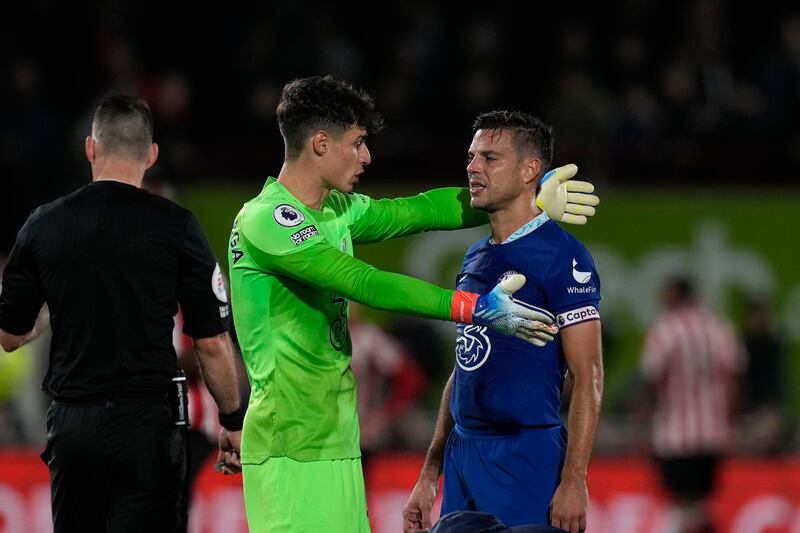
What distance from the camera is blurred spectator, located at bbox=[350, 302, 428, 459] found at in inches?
419

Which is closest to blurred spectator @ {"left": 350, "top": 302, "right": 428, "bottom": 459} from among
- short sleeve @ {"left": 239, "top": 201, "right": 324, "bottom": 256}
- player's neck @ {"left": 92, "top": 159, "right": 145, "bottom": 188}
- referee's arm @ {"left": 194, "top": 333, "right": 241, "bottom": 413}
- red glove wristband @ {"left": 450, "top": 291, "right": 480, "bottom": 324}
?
referee's arm @ {"left": 194, "top": 333, "right": 241, "bottom": 413}

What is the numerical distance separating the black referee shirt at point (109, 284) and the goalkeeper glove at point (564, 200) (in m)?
1.28

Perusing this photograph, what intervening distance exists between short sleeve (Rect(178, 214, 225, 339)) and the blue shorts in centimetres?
108

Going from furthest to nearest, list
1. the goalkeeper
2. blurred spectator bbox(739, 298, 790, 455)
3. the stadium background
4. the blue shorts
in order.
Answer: the stadium background
blurred spectator bbox(739, 298, 790, 455)
the blue shorts
the goalkeeper

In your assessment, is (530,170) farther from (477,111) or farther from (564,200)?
(477,111)

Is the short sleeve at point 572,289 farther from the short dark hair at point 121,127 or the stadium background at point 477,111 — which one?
the stadium background at point 477,111

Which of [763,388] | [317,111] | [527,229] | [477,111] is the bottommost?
[763,388]

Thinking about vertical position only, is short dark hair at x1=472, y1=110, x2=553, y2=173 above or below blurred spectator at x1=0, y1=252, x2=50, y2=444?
above

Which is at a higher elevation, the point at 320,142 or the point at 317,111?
the point at 317,111

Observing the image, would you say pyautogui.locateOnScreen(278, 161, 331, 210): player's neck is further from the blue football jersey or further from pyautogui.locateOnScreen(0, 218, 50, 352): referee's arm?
pyautogui.locateOnScreen(0, 218, 50, 352): referee's arm

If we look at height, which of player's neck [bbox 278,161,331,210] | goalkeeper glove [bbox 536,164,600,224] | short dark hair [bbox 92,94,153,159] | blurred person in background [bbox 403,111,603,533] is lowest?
blurred person in background [bbox 403,111,603,533]

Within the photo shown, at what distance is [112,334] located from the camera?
498cm

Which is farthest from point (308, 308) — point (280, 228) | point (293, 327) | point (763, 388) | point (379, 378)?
point (763, 388)

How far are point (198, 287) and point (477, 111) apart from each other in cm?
740
